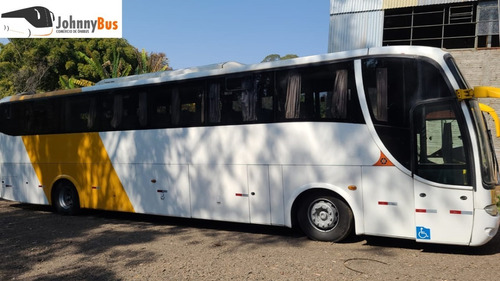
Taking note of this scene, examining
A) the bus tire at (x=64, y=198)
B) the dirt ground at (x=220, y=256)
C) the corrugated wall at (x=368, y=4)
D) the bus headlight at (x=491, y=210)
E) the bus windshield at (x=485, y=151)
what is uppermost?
the corrugated wall at (x=368, y=4)

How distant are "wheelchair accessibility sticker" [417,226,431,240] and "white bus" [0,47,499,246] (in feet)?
0.05

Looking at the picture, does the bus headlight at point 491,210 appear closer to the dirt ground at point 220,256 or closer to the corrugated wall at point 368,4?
the dirt ground at point 220,256

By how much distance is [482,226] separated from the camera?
5.65m

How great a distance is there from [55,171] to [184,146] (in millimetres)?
4445

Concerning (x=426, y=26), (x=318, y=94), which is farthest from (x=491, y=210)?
(x=426, y=26)

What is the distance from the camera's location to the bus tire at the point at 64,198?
1056 centimetres

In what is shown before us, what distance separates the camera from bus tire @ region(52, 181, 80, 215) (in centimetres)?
1056

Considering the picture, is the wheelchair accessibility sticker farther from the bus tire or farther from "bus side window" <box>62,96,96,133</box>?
the bus tire

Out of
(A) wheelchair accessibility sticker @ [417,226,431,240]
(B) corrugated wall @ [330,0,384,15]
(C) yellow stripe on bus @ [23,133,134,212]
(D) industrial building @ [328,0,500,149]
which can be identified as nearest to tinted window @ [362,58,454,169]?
(A) wheelchair accessibility sticker @ [417,226,431,240]

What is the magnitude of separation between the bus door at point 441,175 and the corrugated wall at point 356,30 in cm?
1229

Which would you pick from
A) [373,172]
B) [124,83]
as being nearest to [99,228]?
[124,83]

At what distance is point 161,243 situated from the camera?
23.1ft

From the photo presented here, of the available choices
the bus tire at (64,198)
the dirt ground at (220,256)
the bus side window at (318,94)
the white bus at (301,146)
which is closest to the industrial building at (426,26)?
the dirt ground at (220,256)

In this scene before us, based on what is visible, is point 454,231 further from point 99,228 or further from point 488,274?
point 99,228
